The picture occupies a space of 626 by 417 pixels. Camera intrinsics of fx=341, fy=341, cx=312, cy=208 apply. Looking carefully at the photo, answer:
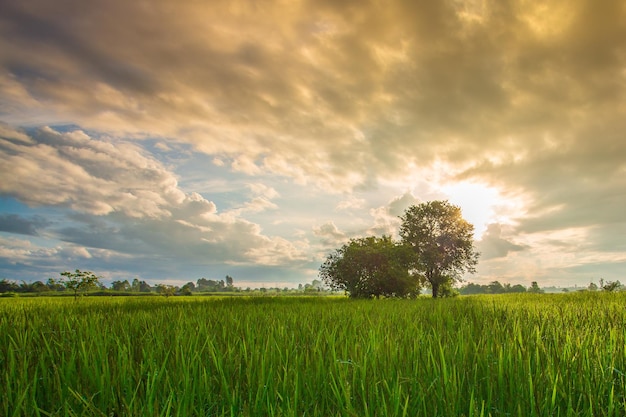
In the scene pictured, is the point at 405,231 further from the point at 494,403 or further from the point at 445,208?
the point at 494,403

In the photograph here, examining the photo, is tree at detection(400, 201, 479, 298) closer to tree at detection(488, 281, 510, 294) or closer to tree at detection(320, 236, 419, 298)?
tree at detection(320, 236, 419, 298)

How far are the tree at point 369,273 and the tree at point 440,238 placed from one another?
10.5 metres

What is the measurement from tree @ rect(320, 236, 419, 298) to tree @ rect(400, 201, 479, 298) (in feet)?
34.5

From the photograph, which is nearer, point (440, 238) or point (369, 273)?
point (369, 273)

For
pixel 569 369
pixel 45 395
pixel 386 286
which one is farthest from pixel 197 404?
pixel 386 286

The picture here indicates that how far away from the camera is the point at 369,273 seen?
79.8ft

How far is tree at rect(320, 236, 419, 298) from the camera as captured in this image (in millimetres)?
23875

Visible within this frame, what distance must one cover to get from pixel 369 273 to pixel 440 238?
13976mm

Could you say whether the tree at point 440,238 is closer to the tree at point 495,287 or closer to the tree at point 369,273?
the tree at point 369,273

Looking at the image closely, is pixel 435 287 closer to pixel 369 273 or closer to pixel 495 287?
pixel 369 273

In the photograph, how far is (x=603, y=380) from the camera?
232 centimetres

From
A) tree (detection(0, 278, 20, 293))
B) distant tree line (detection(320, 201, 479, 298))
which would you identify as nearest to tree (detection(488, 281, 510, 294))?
distant tree line (detection(320, 201, 479, 298))

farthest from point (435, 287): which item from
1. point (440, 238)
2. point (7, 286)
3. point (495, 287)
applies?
point (495, 287)

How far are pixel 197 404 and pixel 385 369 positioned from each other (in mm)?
1333
